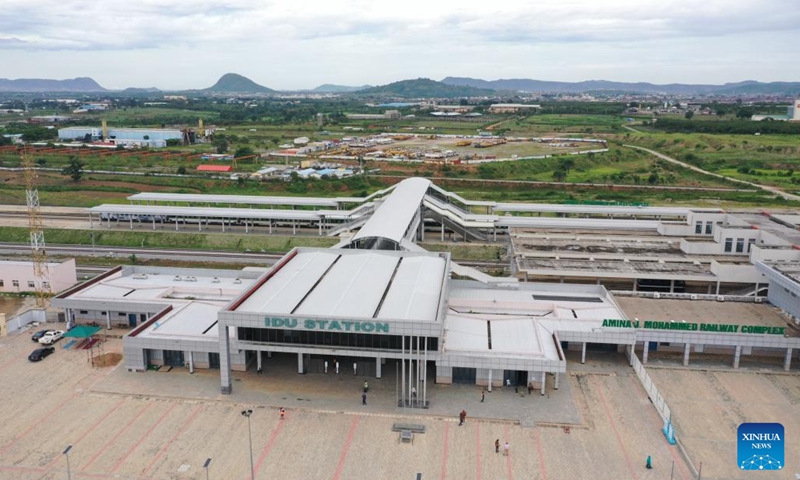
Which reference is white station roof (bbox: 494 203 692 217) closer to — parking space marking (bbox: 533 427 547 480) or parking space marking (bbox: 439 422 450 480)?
parking space marking (bbox: 533 427 547 480)

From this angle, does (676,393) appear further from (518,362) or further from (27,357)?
(27,357)

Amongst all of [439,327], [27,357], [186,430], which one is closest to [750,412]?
[439,327]

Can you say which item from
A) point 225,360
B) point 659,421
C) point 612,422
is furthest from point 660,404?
Answer: point 225,360

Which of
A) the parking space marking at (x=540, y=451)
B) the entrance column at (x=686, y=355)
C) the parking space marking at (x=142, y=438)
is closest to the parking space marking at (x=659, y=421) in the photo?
the entrance column at (x=686, y=355)

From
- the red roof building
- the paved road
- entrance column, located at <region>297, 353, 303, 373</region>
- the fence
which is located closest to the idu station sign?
the fence

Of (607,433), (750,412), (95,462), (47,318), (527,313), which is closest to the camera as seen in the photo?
(95,462)

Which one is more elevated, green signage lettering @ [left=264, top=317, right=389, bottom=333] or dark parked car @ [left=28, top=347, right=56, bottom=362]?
green signage lettering @ [left=264, top=317, right=389, bottom=333]

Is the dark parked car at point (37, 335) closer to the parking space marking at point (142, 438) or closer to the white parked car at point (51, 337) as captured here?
the white parked car at point (51, 337)

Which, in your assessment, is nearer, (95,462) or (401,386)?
(95,462)
